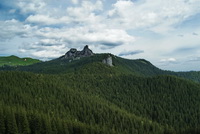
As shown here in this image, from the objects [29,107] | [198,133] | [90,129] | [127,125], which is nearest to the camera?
[90,129]

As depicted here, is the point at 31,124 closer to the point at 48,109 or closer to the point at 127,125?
the point at 48,109

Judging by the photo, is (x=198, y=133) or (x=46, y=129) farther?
(x=198, y=133)

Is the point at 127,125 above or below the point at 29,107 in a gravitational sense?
below

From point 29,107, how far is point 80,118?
4866cm

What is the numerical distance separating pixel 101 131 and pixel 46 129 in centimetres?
4323

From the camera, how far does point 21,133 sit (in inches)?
4606

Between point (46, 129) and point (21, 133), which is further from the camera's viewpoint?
point (46, 129)

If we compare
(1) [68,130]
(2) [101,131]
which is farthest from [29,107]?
(2) [101,131]

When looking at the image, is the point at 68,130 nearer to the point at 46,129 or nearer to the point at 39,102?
the point at 46,129

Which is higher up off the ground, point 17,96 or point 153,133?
point 17,96

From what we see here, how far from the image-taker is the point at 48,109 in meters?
187

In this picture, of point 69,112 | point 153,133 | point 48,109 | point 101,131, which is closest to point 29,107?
point 48,109

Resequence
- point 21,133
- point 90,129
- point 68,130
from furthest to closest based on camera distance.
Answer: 1. point 90,129
2. point 68,130
3. point 21,133

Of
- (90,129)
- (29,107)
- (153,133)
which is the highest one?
(29,107)
